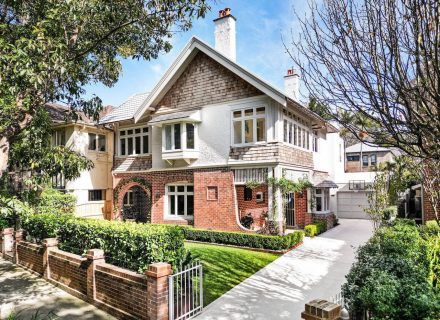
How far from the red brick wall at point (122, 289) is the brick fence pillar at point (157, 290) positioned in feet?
0.94

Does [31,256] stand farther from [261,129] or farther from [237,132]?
[261,129]

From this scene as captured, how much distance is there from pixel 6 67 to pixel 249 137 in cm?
1250

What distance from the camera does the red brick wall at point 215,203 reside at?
1673cm

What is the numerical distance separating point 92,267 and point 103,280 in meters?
0.53

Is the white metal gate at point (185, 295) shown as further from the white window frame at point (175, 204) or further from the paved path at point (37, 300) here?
the white window frame at point (175, 204)

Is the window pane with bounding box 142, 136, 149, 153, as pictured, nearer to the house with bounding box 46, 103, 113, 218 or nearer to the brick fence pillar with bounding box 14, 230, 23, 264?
the house with bounding box 46, 103, 113, 218

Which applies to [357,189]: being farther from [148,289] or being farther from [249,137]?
[148,289]

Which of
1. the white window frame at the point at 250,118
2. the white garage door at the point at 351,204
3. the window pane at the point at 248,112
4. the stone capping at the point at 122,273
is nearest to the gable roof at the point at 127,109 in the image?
the white window frame at the point at 250,118

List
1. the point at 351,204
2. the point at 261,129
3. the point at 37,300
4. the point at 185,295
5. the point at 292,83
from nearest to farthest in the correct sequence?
the point at 185,295, the point at 37,300, the point at 261,129, the point at 292,83, the point at 351,204

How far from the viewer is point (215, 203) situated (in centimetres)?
1723


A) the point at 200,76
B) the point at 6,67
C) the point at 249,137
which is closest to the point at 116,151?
the point at 200,76

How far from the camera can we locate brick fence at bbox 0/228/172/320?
657 cm

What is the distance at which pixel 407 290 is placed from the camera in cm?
475

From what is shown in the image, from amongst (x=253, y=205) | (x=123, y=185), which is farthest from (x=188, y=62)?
(x=253, y=205)
